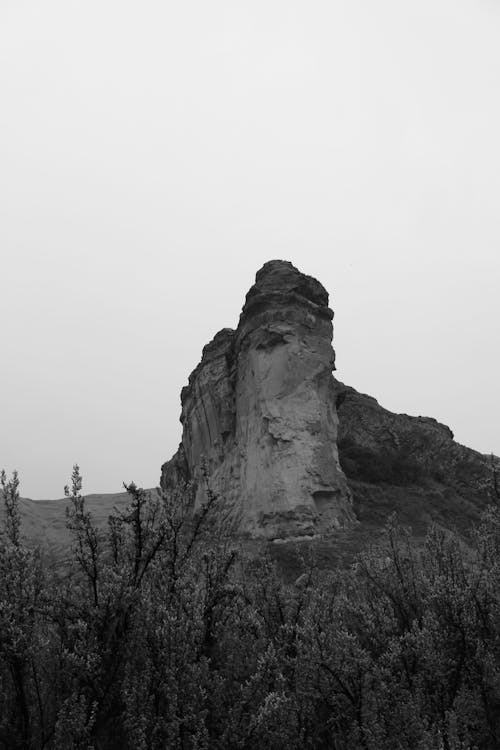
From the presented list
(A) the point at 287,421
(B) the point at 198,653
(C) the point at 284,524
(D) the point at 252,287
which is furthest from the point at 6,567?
(D) the point at 252,287

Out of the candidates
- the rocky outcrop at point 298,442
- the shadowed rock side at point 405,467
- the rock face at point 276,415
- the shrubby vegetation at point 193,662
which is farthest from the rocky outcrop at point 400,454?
the shrubby vegetation at point 193,662

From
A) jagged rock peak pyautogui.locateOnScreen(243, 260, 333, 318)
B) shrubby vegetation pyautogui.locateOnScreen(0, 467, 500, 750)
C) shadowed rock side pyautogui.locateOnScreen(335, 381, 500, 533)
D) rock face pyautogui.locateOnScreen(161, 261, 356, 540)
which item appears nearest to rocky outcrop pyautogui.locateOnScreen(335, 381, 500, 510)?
shadowed rock side pyautogui.locateOnScreen(335, 381, 500, 533)

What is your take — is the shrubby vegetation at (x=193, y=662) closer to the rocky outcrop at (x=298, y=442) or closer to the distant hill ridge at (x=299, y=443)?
the distant hill ridge at (x=299, y=443)

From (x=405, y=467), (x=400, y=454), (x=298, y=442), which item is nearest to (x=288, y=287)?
(x=298, y=442)

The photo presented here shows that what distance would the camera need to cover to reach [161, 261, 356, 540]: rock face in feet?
133

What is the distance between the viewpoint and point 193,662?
7.02 metres

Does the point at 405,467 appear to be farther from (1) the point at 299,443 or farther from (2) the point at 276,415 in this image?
(2) the point at 276,415

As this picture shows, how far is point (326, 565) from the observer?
99.3 ft

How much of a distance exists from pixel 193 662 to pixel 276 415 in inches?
1415

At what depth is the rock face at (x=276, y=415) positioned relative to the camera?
4047cm

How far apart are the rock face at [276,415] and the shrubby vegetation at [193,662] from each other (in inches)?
1176

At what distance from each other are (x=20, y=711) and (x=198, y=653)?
222 centimetres

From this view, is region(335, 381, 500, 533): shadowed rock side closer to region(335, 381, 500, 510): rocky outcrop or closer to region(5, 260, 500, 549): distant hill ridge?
region(335, 381, 500, 510): rocky outcrop

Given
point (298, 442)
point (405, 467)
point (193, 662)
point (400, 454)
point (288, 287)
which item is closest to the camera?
point (193, 662)
